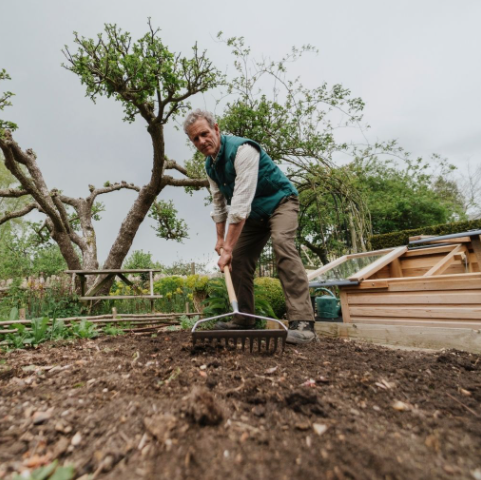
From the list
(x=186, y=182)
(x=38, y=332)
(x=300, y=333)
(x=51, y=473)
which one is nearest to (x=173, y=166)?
(x=186, y=182)

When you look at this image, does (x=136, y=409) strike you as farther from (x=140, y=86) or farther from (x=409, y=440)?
(x=140, y=86)

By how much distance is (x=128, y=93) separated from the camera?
4.65 meters

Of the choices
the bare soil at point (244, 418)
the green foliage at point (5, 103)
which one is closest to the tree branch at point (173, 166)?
the green foliage at point (5, 103)

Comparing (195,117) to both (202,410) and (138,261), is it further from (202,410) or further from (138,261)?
(138,261)

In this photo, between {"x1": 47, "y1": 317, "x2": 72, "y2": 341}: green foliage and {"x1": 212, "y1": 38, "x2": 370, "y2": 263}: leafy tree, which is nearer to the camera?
{"x1": 47, "y1": 317, "x2": 72, "y2": 341}: green foliage

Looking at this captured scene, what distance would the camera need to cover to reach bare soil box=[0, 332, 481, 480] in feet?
2.41

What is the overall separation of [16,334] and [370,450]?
9.27 ft

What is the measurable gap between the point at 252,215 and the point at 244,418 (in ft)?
5.57

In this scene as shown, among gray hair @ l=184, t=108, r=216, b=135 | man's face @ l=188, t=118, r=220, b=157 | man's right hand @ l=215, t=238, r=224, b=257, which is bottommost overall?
man's right hand @ l=215, t=238, r=224, b=257

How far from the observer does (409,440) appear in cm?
85

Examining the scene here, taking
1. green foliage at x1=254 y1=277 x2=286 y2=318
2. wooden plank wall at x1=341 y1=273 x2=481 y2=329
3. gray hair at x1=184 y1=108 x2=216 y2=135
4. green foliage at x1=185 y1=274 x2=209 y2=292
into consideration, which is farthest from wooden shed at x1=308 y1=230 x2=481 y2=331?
gray hair at x1=184 y1=108 x2=216 y2=135

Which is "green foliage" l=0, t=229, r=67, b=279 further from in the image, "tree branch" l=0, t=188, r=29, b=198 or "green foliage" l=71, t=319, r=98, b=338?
"green foliage" l=71, t=319, r=98, b=338

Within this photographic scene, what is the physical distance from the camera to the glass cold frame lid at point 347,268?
10.9 feet

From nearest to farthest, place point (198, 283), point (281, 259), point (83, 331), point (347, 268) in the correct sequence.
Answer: point (281, 259) < point (83, 331) < point (347, 268) < point (198, 283)
